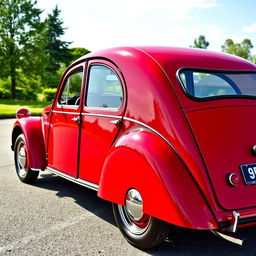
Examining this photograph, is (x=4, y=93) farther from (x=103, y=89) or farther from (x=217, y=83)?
(x=217, y=83)

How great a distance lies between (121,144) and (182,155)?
0.63 m

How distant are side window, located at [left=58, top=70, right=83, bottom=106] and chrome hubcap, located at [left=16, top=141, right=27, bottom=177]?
1.16 metres

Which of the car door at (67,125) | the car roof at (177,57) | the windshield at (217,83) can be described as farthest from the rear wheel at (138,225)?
the car roof at (177,57)

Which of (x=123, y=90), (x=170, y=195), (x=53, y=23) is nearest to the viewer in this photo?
(x=170, y=195)

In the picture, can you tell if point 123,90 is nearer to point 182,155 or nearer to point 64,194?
point 182,155

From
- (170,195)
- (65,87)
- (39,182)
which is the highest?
(65,87)

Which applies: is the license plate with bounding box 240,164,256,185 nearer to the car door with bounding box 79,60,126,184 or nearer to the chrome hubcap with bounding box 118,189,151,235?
the chrome hubcap with bounding box 118,189,151,235

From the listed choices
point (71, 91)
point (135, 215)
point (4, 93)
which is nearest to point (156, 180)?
point (135, 215)

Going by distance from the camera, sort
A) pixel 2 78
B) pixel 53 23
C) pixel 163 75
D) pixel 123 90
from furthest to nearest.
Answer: pixel 53 23 < pixel 2 78 < pixel 123 90 < pixel 163 75

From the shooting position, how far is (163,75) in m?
3.40

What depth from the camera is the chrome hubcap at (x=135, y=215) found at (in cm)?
323

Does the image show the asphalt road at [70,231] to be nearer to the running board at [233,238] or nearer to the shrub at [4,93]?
the running board at [233,238]

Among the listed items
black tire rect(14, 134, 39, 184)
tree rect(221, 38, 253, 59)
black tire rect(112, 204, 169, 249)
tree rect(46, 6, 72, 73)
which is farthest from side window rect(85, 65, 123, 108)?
tree rect(221, 38, 253, 59)

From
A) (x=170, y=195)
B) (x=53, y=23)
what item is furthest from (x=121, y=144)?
(x=53, y=23)
